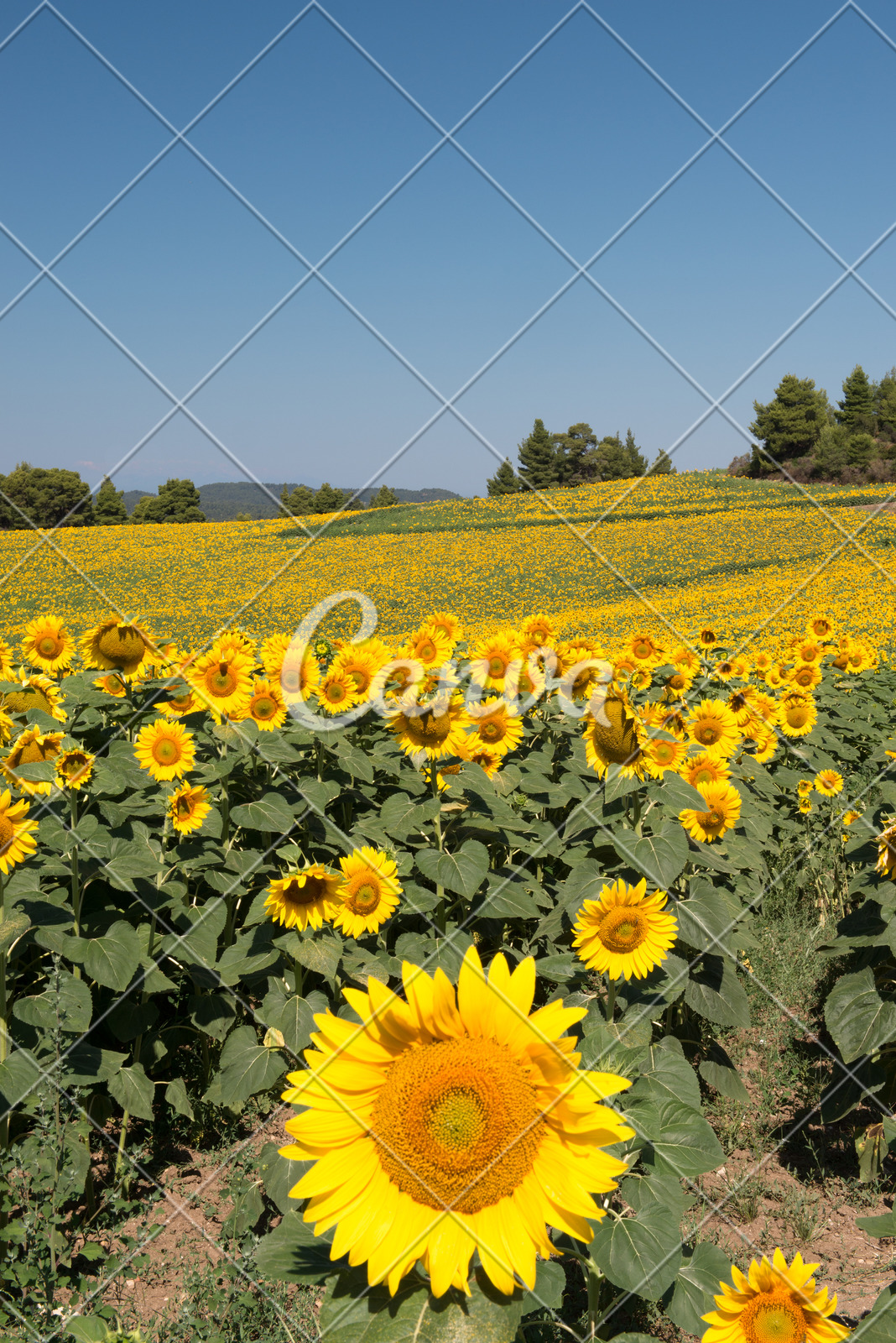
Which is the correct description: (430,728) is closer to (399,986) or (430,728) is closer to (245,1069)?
(399,986)

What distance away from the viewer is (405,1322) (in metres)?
1.02

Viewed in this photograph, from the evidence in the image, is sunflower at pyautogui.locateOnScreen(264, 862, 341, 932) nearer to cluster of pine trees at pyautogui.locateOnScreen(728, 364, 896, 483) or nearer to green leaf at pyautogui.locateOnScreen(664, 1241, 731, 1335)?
green leaf at pyautogui.locateOnScreen(664, 1241, 731, 1335)

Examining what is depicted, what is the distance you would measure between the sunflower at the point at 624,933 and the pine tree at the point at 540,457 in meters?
62.5

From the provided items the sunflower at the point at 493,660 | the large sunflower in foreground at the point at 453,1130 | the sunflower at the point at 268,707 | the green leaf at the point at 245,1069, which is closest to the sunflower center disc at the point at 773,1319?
the large sunflower in foreground at the point at 453,1130

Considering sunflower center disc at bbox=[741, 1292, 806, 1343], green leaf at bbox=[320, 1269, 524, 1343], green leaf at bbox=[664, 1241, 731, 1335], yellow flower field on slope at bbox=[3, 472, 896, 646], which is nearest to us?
green leaf at bbox=[320, 1269, 524, 1343]

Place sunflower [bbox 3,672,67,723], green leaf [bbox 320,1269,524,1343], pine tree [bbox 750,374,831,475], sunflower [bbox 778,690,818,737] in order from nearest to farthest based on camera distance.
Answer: green leaf [bbox 320,1269,524,1343], sunflower [bbox 3,672,67,723], sunflower [bbox 778,690,818,737], pine tree [bbox 750,374,831,475]

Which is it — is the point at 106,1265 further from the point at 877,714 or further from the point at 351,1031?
the point at 877,714

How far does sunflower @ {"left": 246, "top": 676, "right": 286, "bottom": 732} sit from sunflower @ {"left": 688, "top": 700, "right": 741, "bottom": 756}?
218 centimetres

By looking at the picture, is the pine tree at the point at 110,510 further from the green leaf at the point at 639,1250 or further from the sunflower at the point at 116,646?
the green leaf at the point at 639,1250

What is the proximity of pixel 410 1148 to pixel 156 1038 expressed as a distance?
276 centimetres

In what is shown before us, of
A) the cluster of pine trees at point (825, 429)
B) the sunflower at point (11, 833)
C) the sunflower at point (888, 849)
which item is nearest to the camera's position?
the sunflower at point (11, 833)

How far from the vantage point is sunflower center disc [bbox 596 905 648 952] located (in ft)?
8.48

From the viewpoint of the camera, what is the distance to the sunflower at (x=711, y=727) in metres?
4.49

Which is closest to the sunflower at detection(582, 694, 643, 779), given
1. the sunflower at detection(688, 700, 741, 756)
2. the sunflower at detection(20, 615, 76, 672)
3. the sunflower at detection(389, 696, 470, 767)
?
the sunflower at detection(389, 696, 470, 767)
